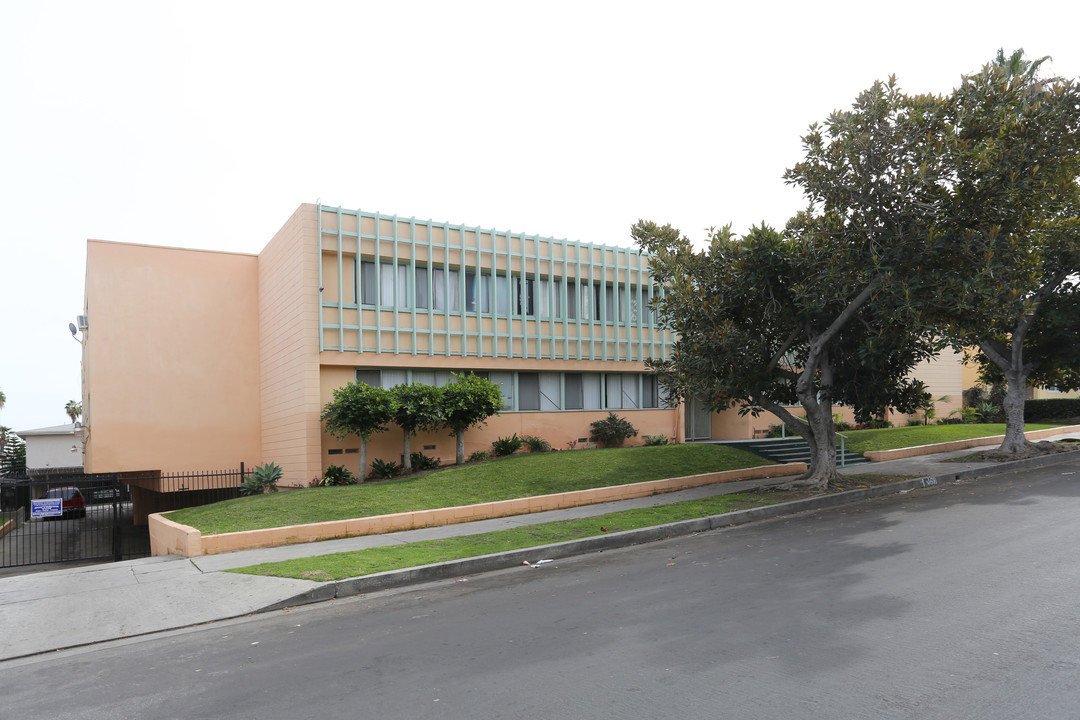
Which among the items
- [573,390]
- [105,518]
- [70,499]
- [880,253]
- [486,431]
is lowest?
[105,518]

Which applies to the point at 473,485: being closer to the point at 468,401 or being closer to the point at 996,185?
the point at 468,401

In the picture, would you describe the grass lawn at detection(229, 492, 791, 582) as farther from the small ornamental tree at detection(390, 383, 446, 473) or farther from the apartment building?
the apartment building

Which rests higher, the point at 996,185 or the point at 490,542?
the point at 996,185

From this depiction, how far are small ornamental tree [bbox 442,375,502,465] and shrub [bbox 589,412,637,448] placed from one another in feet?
16.0

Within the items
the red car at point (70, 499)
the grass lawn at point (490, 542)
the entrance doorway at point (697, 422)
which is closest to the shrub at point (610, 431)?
the entrance doorway at point (697, 422)

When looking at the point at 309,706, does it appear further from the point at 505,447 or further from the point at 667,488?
the point at 505,447

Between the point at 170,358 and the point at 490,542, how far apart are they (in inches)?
665

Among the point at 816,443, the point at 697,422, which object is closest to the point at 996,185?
the point at 816,443

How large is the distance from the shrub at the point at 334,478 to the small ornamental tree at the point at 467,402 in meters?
3.17

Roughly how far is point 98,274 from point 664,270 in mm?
18163

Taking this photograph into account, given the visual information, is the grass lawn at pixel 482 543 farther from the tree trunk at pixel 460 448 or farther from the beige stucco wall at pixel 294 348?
the beige stucco wall at pixel 294 348

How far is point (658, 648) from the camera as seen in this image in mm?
5602

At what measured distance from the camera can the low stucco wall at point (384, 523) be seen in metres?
12.0

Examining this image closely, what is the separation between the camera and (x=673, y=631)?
6051 mm
